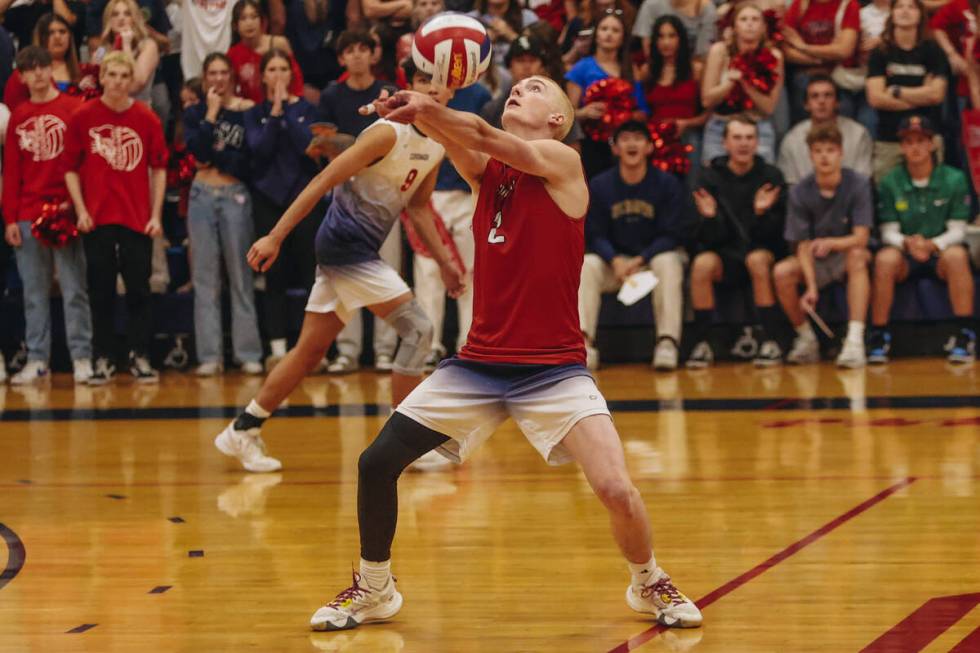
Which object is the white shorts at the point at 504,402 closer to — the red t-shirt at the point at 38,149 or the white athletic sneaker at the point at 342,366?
the white athletic sneaker at the point at 342,366

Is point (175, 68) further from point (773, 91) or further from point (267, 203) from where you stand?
point (773, 91)

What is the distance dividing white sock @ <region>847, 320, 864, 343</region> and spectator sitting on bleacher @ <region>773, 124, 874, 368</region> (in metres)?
0.01

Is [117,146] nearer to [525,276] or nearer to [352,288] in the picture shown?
[352,288]

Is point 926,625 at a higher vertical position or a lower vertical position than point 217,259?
lower

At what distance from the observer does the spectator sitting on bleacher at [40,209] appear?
10.8m

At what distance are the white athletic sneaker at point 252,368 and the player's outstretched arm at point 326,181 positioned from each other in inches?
171

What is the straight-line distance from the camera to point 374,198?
718 centimetres

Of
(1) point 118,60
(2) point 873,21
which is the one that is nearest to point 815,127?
(2) point 873,21

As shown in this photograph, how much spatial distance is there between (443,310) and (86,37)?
150 inches

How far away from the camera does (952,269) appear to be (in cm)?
1080

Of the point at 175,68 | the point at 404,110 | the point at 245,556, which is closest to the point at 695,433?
the point at 245,556

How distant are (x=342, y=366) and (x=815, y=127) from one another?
12.5 ft

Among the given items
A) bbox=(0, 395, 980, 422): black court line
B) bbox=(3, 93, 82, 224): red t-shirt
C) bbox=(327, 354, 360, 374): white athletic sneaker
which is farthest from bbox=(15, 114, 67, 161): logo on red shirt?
bbox=(327, 354, 360, 374): white athletic sneaker

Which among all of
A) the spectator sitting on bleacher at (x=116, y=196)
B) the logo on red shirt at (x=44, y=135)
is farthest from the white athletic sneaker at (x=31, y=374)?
the logo on red shirt at (x=44, y=135)
